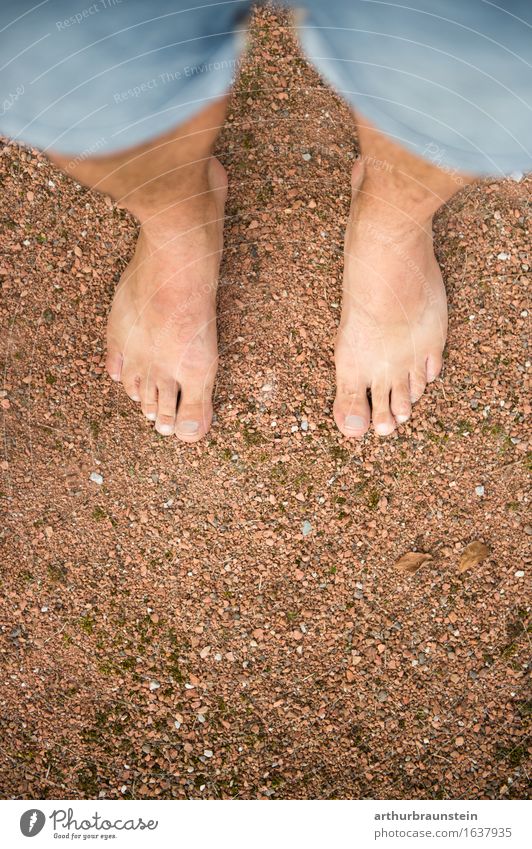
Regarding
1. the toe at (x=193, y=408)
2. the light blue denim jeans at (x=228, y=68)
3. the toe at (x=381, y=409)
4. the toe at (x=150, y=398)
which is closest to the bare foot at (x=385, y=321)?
the toe at (x=381, y=409)

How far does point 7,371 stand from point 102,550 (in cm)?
42

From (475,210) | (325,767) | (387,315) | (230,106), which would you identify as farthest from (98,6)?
(325,767)

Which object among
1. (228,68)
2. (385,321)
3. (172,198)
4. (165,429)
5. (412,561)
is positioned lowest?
(412,561)

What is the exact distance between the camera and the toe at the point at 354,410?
4.40 feet

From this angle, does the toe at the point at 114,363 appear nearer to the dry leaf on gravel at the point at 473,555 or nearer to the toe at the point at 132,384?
the toe at the point at 132,384

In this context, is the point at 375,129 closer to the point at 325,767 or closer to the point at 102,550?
the point at 102,550

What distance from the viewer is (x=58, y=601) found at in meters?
1.38

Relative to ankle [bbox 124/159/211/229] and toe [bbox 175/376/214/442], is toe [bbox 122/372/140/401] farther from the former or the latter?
ankle [bbox 124/159/211/229]

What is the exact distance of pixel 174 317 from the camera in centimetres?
131

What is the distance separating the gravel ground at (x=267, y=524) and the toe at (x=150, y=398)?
43mm

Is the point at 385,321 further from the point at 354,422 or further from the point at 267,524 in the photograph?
the point at 267,524

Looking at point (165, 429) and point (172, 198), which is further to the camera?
point (165, 429)

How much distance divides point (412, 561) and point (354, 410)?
33 centimetres

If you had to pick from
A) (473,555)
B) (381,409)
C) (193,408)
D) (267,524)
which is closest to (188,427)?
(193,408)
